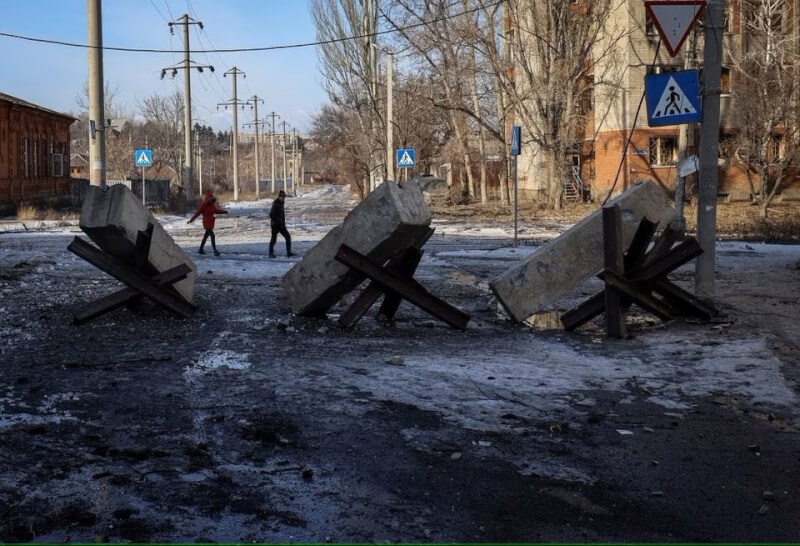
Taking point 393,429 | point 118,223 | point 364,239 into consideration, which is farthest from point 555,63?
point 393,429

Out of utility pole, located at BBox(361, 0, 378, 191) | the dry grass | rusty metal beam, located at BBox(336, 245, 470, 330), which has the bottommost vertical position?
rusty metal beam, located at BBox(336, 245, 470, 330)

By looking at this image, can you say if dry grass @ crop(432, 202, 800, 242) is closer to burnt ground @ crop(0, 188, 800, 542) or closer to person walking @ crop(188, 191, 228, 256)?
person walking @ crop(188, 191, 228, 256)

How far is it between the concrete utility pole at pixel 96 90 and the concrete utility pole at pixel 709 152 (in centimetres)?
1517

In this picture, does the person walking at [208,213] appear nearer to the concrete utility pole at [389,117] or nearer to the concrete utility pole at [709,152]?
the concrete utility pole at [709,152]

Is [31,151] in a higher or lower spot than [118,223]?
higher

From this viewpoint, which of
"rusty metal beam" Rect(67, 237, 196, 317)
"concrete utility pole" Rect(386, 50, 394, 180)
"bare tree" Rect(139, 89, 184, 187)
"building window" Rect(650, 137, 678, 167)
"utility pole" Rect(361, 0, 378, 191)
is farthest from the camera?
"bare tree" Rect(139, 89, 184, 187)

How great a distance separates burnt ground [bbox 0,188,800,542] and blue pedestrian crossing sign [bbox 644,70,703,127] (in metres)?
2.36

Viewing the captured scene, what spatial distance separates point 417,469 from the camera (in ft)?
16.2

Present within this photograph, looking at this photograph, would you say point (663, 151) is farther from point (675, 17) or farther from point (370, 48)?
point (675, 17)

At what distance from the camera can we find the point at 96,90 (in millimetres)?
21578

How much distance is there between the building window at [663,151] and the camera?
40938mm

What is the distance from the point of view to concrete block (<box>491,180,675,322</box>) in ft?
30.8

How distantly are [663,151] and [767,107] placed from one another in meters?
9.65

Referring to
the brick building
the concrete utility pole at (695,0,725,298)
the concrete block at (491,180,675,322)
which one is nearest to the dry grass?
the brick building
